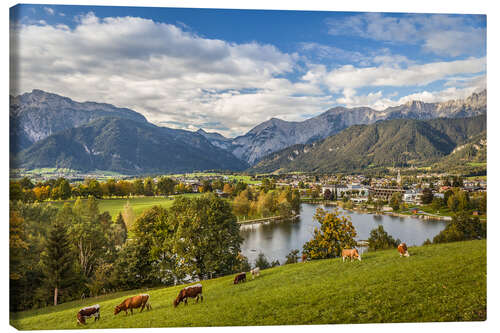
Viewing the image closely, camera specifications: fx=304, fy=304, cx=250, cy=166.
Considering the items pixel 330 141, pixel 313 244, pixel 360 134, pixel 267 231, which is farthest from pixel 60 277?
pixel 360 134

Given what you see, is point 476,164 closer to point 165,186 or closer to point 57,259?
point 165,186

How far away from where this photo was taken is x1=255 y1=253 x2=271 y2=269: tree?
309 inches

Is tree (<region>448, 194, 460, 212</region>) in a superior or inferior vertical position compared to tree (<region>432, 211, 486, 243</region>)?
superior

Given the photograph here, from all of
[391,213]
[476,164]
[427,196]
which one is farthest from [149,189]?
[476,164]

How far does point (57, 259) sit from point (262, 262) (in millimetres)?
4839

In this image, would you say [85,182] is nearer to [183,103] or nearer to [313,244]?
[183,103]

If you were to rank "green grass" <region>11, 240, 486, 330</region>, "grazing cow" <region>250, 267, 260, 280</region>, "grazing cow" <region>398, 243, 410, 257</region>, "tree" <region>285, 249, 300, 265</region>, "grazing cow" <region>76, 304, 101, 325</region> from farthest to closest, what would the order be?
"tree" <region>285, 249, 300, 265</region>
"grazing cow" <region>250, 267, 260, 280</region>
"grazing cow" <region>398, 243, 410, 257</region>
"grazing cow" <region>76, 304, 101, 325</region>
"green grass" <region>11, 240, 486, 330</region>

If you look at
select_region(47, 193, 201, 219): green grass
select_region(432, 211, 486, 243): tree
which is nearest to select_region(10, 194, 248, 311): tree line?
select_region(47, 193, 201, 219): green grass

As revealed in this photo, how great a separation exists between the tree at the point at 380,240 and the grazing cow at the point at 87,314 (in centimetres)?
634

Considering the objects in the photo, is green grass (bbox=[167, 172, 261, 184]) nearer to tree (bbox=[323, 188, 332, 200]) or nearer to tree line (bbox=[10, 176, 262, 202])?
tree line (bbox=[10, 176, 262, 202])

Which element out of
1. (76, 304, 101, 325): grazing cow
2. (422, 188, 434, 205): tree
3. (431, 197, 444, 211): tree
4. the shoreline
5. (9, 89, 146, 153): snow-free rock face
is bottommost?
(76, 304, 101, 325): grazing cow

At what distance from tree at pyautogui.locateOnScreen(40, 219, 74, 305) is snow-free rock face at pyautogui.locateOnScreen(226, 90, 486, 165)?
15.6 feet

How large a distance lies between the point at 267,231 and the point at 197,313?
302 centimetres

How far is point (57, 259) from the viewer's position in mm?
6926
